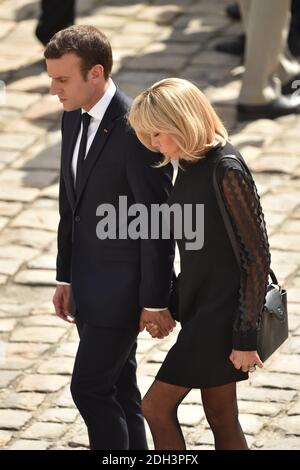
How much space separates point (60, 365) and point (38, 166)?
3.00 metres

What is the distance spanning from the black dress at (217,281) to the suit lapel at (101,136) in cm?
40

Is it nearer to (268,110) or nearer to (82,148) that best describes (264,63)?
(268,110)

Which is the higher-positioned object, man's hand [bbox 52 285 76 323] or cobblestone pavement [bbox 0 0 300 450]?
man's hand [bbox 52 285 76 323]

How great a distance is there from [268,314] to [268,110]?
5.56 m

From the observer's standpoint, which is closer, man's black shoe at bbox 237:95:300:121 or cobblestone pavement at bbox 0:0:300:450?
cobblestone pavement at bbox 0:0:300:450

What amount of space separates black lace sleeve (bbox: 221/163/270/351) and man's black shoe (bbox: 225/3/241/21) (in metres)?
7.82

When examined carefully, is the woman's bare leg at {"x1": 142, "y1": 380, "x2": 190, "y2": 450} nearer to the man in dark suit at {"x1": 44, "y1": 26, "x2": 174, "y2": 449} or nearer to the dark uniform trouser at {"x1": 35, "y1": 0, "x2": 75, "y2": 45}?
the man in dark suit at {"x1": 44, "y1": 26, "x2": 174, "y2": 449}

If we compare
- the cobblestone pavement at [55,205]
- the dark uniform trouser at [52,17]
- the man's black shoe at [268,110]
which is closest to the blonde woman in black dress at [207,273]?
the cobblestone pavement at [55,205]

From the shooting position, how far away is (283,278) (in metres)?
8.25

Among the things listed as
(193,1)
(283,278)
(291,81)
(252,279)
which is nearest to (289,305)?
(283,278)

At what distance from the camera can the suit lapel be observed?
5543mm

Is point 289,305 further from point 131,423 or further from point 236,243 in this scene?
point 236,243

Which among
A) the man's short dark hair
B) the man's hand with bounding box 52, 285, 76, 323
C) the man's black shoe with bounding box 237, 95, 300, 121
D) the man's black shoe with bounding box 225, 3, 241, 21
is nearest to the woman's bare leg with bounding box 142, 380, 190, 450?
the man's hand with bounding box 52, 285, 76, 323

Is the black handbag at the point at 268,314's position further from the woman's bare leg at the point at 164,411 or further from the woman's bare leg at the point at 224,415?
the woman's bare leg at the point at 164,411
